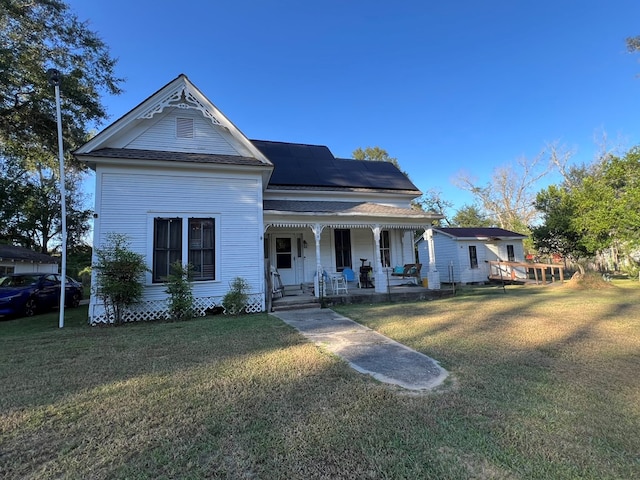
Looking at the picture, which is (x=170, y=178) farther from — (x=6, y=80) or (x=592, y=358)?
(x=592, y=358)

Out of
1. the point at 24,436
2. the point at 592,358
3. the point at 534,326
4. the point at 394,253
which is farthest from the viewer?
the point at 394,253

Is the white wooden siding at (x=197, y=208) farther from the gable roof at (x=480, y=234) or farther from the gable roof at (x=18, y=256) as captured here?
the gable roof at (x=18, y=256)

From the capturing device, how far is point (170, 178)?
9.08 metres

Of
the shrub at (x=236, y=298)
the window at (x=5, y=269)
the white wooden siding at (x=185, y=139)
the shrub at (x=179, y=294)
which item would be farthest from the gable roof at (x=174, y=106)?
the window at (x=5, y=269)

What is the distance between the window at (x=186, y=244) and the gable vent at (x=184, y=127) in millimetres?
2725

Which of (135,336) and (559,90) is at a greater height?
(559,90)

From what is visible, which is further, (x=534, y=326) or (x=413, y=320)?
(x=413, y=320)

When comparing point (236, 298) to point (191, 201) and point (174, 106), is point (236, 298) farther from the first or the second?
point (174, 106)

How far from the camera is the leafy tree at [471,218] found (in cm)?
3650

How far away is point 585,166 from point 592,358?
121 ft

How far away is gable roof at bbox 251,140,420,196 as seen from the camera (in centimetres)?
1331

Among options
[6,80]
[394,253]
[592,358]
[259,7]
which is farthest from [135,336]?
[259,7]

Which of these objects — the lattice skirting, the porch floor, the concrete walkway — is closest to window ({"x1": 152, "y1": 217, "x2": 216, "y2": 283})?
the lattice skirting

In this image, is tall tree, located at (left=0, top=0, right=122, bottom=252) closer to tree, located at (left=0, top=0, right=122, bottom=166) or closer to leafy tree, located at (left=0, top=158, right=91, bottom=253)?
tree, located at (left=0, top=0, right=122, bottom=166)
